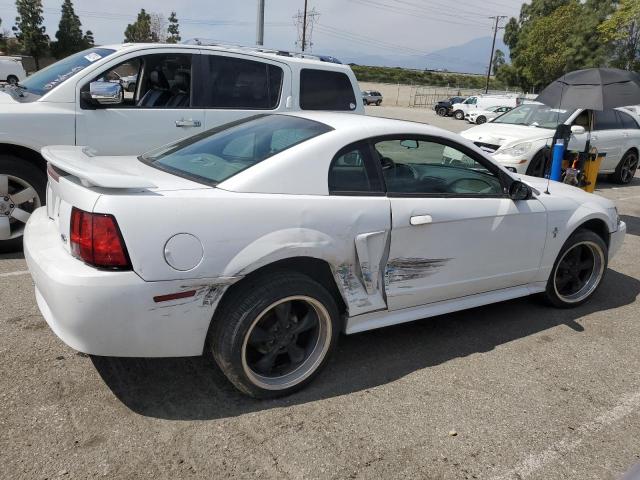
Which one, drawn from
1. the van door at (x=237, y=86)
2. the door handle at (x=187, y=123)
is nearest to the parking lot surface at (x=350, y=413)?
the door handle at (x=187, y=123)

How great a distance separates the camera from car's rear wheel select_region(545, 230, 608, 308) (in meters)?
4.31

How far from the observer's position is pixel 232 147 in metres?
3.32

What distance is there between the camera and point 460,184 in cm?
368

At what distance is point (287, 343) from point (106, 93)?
11.2 feet

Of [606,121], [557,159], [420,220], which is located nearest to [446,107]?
[606,121]

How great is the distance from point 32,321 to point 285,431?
2005 mm

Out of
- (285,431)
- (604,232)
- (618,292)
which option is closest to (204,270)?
(285,431)

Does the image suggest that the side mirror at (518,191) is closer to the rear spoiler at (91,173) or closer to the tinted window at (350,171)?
the tinted window at (350,171)

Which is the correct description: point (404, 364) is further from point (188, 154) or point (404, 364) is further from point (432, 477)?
point (188, 154)

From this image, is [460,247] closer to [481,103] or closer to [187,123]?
[187,123]

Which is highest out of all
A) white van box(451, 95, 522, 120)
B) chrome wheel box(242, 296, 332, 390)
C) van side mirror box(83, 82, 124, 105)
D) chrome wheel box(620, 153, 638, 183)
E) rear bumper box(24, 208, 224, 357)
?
white van box(451, 95, 522, 120)

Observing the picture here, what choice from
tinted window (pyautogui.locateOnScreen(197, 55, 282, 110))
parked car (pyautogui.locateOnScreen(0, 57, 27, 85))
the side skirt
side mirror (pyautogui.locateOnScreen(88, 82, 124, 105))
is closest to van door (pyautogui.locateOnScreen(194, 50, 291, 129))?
tinted window (pyautogui.locateOnScreen(197, 55, 282, 110))

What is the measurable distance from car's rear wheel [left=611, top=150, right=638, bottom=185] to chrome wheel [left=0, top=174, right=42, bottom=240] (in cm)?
1095

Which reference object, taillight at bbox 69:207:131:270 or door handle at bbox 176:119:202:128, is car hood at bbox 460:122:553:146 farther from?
taillight at bbox 69:207:131:270
